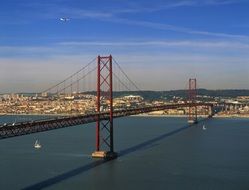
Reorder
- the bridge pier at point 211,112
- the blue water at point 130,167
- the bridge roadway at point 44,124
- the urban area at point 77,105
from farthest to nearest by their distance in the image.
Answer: the bridge pier at point 211,112
the urban area at point 77,105
the blue water at point 130,167
the bridge roadway at point 44,124

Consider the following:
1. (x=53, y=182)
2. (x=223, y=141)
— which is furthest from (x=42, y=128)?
(x=223, y=141)

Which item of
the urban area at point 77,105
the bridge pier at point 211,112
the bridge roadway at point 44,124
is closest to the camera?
the bridge roadway at point 44,124

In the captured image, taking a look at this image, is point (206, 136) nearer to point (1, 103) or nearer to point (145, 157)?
point (145, 157)

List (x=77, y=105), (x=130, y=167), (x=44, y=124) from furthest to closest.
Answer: (x=77, y=105), (x=130, y=167), (x=44, y=124)

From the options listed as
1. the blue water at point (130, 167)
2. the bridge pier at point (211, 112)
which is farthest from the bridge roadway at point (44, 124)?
the bridge pier at point (211, 112)

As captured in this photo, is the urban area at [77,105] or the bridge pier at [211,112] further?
the bridge pier at [211,112]

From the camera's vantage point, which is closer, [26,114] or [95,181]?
[95,181]

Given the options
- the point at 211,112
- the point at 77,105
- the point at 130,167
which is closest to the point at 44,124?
the point at 130,167

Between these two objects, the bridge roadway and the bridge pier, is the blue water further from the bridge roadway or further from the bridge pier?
the bridge pier

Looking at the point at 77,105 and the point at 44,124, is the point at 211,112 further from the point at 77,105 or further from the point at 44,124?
the point at 44,124

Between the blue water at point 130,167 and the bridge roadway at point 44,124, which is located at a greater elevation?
the bridge roadway at point 44,124

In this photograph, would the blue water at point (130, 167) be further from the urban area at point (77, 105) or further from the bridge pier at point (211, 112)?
the bridge pier at point (211, 112)
